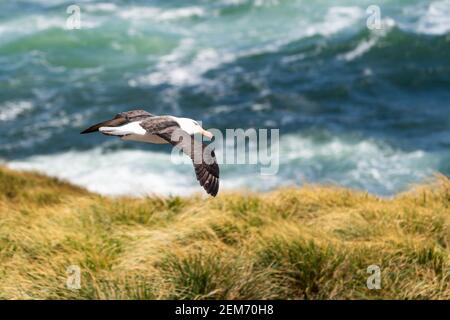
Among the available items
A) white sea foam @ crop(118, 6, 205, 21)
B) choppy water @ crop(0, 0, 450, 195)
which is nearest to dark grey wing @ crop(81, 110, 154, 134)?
choppy water @ crop(0, 0, 450, 195)

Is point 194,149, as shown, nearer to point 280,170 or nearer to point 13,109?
point 280,170

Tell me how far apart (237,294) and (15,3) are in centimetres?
4354

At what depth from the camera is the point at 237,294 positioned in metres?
7.46

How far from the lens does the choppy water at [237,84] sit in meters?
23.5

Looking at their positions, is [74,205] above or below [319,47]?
below

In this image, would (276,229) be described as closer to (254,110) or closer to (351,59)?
(254,110)

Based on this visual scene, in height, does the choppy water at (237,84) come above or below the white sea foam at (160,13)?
below

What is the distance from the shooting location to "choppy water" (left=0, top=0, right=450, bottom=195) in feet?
77.2

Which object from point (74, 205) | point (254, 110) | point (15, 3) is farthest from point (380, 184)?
point (15, 3)

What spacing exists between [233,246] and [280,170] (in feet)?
48.6

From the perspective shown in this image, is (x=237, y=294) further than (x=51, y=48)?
No

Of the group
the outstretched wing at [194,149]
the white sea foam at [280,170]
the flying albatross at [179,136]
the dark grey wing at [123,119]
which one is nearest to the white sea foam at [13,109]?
the white sea foam at [280,170]

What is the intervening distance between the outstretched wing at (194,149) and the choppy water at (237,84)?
14243 mm

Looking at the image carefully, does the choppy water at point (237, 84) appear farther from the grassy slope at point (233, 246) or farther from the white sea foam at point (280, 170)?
the grassy slope at point (233, 246)
